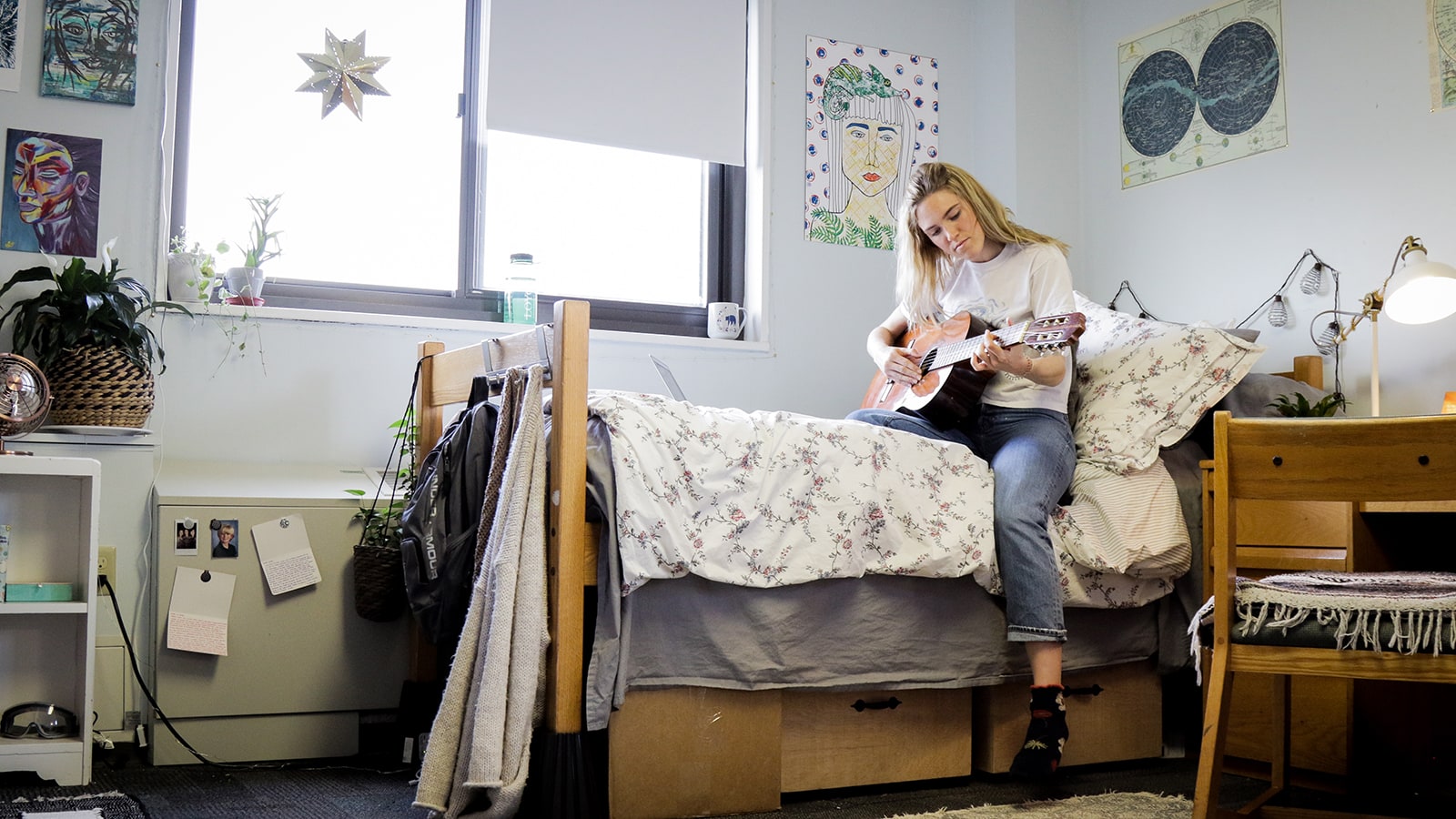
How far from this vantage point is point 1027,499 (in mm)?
2096

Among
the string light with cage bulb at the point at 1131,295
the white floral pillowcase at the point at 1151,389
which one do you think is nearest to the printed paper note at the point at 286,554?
the white floral pillowcase at the point at 1151,389

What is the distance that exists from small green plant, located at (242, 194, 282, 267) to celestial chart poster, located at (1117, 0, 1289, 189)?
2.32m

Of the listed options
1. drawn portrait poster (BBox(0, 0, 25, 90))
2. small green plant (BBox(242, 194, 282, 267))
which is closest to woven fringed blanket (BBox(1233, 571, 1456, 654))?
small green plant (BBox(242, 194, 282, 267))

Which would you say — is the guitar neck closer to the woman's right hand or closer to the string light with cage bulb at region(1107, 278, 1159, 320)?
the woman's right hand

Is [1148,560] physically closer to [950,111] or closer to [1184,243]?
[1184,243]

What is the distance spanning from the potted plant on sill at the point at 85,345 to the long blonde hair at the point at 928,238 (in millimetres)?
1651

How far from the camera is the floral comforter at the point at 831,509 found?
1826 mm

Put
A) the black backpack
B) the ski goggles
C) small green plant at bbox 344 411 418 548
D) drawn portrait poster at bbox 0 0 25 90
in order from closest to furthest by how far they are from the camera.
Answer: the black backpack
the ski goggles
small green plant at bbox 344 411 418 548
drawn portrait poster at bbox 0 0 25 90

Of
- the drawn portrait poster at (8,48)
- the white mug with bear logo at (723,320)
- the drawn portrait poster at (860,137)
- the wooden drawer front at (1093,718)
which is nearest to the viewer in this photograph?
the wooden drawer front at (1093,718)

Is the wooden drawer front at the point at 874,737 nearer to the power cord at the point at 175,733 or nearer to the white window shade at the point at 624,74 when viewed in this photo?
the power cord at the point at 175,733

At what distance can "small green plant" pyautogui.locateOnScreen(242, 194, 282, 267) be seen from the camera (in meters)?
2.68

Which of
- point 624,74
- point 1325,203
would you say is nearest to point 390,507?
point 624,74

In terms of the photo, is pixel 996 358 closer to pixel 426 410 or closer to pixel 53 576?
pixel 426 410

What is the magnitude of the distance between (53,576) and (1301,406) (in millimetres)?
2546
